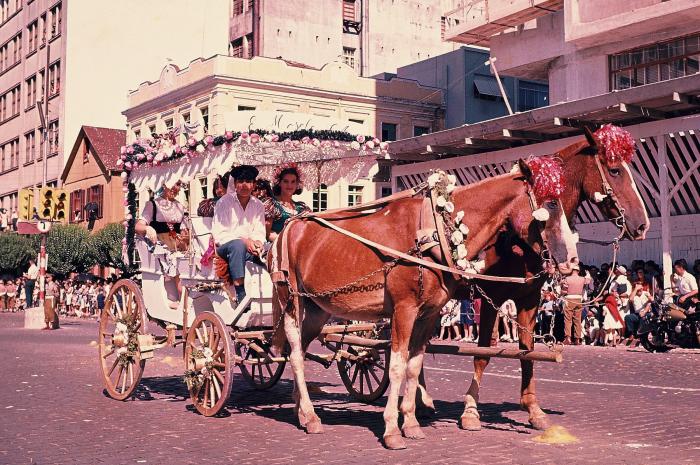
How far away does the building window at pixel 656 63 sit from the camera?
83.9ft

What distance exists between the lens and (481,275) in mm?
7750

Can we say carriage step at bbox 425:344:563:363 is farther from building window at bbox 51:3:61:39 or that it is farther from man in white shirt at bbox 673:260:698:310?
building window at bbox 51:3:61:39

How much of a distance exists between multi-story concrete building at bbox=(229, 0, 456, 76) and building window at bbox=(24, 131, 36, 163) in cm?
1571

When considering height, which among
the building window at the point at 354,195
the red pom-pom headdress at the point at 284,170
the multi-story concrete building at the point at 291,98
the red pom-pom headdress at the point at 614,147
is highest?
the multi-story concrete building at the point at 291,98

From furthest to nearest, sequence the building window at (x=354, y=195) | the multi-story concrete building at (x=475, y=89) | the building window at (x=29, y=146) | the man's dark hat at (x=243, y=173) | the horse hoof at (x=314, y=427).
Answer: the building window at (x=29, y=146), the multi-story concrete building at (x=475, y=89), the building window at (x=354, y=195), the man's dark hat at (x=243, y=173), the horse hoof at (x=314, y=427)

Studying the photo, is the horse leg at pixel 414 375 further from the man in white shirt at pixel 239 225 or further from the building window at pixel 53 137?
the building window at pixel 53 137

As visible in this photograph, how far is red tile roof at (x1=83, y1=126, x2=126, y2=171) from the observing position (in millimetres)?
55656

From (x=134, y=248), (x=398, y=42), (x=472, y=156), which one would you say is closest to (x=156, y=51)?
(x=398, y=42)

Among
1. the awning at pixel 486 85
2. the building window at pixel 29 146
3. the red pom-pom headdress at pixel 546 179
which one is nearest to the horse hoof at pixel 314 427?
the red pom-pom headdress at pixel 546 179

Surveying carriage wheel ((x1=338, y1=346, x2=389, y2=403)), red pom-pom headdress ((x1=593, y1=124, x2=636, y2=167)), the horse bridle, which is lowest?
carriage wheel ((x1=338, y1=346, x2=389, y2=403))

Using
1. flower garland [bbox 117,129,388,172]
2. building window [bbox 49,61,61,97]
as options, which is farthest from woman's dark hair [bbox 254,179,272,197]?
building window [bbox 49,61,61,97]

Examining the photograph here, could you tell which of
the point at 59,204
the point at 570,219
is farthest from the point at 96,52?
the point at 570,219

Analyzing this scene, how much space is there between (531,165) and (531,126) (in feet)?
55.5

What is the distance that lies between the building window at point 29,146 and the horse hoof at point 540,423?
201ft
